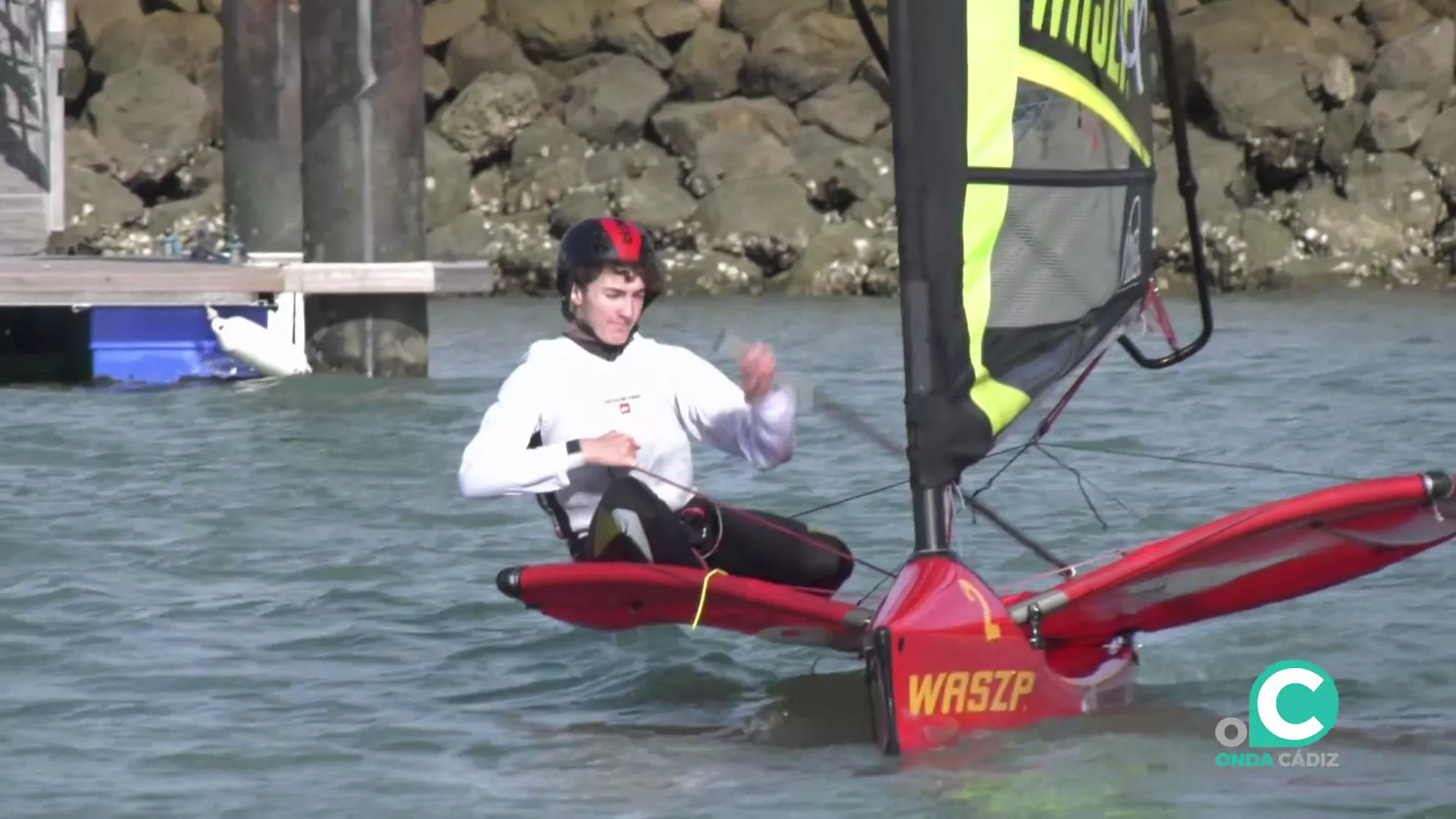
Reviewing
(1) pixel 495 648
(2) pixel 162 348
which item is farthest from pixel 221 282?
(1) pixel 495 648

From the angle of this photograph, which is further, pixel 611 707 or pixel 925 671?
pixel 611 707

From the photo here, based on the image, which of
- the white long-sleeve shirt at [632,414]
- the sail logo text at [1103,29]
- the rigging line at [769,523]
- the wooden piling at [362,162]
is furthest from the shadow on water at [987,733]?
the wooden piling at [362,162]

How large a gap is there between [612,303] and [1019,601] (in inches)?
45.2

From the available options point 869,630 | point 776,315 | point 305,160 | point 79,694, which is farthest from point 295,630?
point 776,315

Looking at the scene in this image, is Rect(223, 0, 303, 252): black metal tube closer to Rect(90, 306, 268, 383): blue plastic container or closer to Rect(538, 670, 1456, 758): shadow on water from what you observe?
Rect(90, 306, 268, 383): blue plastic container

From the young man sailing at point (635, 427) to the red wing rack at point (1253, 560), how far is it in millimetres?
687

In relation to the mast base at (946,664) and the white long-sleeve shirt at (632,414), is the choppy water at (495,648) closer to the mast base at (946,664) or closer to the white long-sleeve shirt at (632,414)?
the mast base at (946,664)

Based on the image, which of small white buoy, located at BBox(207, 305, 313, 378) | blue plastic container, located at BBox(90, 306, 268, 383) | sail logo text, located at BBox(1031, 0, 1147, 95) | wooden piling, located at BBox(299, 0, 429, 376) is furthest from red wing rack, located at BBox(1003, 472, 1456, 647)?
blue plastic container, located at BBox(90, 306, 268, 383)

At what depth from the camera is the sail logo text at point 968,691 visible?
423 cm

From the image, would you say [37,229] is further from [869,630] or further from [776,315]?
[869,630]

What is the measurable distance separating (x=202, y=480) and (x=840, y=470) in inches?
84.3

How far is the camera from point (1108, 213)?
5.12m

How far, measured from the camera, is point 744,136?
16656 millimetres

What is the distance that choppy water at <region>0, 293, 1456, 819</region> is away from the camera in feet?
14.1
